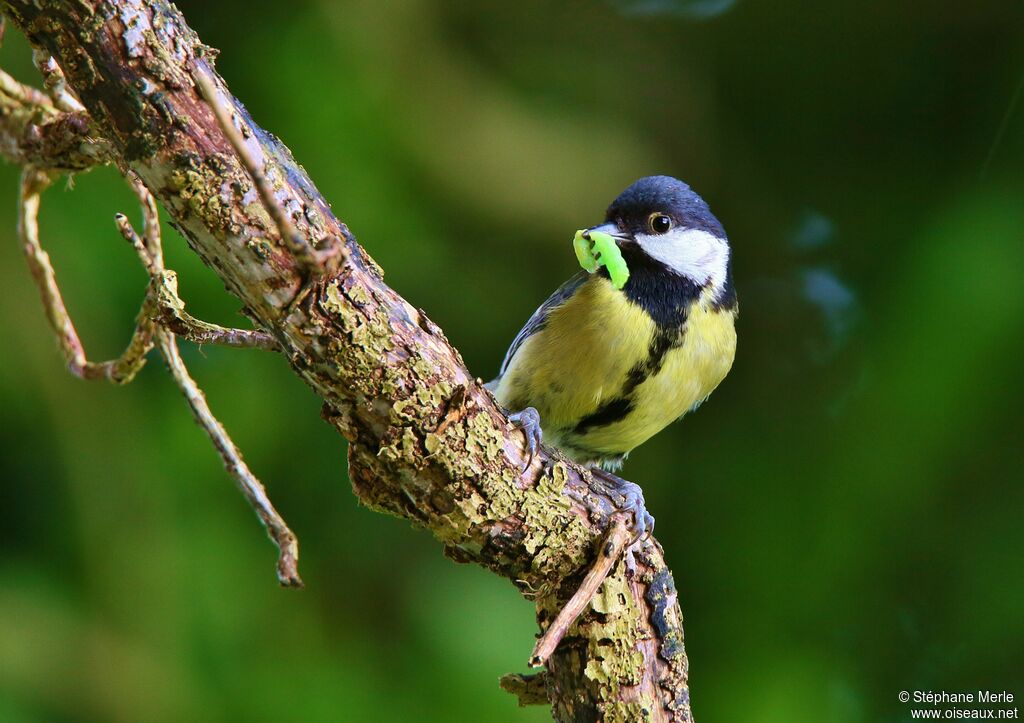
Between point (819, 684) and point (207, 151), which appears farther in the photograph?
point (819, 684)

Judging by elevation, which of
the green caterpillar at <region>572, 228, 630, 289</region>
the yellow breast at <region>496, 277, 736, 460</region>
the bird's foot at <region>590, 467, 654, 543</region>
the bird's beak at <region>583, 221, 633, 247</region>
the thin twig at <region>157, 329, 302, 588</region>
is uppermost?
the bird's beak at <region>583, 221, 633, 247</region>

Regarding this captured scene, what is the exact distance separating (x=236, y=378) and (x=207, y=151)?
1622 millimetres

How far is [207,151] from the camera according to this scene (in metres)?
1.00

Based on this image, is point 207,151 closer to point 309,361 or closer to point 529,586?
point 309,361

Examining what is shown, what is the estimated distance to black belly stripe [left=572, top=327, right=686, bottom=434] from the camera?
1.88 m

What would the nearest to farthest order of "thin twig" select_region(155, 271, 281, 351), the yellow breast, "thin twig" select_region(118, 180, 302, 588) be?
"thin twig" select_region(155, 271, 281, 351) < "thin twig" select_region(118, 180, 302, 588) < the yellow breast

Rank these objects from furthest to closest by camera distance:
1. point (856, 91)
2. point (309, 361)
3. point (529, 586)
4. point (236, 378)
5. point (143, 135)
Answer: point (856, 91) → point (236, 378) → point (529, 586) → point (309, 361) → point (143, 135)

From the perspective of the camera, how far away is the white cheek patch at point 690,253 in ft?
6.59

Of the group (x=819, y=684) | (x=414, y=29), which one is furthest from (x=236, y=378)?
(x=819, y=684)

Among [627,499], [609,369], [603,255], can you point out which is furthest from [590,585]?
[603,255]

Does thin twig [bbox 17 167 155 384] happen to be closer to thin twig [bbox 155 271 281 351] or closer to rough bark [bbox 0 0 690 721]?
rough bark [bbox 0 0 690 721]

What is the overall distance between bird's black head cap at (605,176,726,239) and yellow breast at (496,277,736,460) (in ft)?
0.50

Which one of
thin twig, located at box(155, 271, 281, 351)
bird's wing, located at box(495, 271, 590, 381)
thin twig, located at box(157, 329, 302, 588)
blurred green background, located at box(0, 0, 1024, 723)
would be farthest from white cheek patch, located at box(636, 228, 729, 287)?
thin twig, located at box(155, 271, 281, 351)

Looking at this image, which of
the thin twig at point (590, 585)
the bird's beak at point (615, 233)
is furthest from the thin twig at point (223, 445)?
the bird's beak at point (615, 233)
